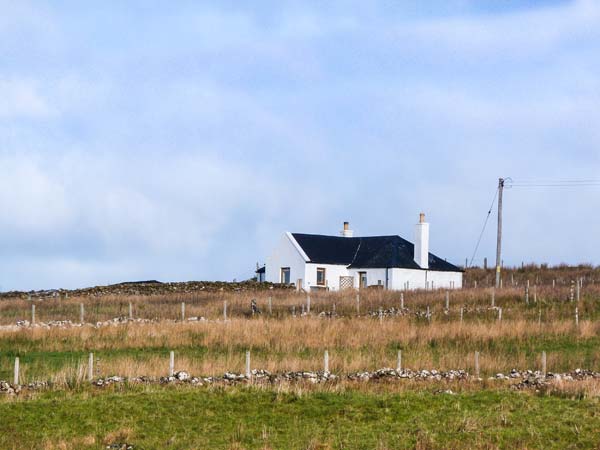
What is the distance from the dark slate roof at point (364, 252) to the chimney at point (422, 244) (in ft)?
1.81

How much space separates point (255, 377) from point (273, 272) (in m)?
43.0

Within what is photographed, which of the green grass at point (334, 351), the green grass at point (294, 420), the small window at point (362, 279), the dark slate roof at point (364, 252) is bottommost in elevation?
the green grass at point (294, 420)

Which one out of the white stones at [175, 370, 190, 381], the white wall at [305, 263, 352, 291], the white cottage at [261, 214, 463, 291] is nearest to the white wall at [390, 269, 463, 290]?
the white cottage at [261, 214, 463, 291]

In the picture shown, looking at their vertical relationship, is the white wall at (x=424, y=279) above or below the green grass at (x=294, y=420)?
above

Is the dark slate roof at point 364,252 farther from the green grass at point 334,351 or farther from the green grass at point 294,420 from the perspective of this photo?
the green grass at point 294,420

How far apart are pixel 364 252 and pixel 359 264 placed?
1.82 meters

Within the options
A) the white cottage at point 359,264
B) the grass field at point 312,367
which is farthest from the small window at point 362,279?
the grass field at point 312,367

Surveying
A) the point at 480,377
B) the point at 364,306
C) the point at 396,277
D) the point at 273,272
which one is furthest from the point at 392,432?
the point at 273,272

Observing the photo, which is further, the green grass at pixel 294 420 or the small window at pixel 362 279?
the small window at pixel 362 279

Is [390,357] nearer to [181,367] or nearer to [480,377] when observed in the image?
[480,377]

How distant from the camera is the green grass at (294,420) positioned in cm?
2016

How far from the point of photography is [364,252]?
69.4 metres

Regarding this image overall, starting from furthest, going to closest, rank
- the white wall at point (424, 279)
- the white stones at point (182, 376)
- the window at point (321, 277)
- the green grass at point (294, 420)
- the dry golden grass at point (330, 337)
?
the window at point (321, 277), the white wall at point (424, 279), the dry golden grass at point (330, 337), the white stones at point (182, 376), the green grass at point (294, 420)

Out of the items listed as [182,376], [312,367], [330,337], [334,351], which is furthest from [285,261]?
[182,376]
